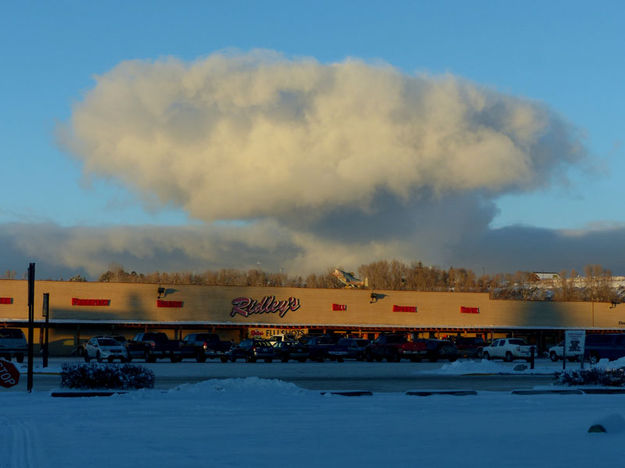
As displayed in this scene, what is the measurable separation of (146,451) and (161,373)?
23.2 metres

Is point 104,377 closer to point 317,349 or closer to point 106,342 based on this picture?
point 106,342

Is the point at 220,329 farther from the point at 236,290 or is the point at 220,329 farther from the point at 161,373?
the point at 161,373

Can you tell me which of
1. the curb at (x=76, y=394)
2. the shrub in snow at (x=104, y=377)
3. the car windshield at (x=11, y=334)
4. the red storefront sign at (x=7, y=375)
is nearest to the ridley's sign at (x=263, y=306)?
the car windshield at (x=11, y=334)

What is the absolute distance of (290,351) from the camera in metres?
52.6

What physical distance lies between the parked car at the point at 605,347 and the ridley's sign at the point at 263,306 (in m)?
29.4

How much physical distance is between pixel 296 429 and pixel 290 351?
36.5 m

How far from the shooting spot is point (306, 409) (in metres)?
20.1

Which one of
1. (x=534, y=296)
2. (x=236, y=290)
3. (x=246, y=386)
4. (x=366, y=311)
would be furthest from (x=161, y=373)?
(x=534, y=296)

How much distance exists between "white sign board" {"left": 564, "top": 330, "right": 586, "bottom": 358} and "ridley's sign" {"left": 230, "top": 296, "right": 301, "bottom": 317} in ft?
125

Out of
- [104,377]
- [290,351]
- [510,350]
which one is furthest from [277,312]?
[104,377]

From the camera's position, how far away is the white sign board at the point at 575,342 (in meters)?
37.8

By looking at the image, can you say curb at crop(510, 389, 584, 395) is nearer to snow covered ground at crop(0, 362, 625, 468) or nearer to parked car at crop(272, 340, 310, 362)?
snow covered ground at crop(0, 362, 625, 468)

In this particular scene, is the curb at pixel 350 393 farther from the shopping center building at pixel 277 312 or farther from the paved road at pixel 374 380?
the shopping center building at pixel 277 312

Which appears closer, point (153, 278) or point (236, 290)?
point (236, 290)
